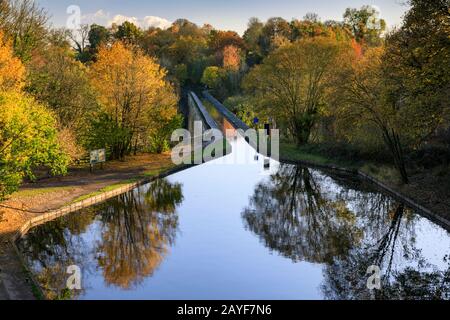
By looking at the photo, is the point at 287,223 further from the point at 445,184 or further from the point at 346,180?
the point at 346,180

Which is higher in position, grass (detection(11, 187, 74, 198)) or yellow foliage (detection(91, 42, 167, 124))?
yellow foliage (detection(91, 42, 167, 124))

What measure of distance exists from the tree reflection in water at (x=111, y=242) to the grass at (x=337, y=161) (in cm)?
1159

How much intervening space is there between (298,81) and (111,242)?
25114mm

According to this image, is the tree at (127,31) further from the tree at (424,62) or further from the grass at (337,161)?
the tree at (424,62)

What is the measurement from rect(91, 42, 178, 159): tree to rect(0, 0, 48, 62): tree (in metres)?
4.28

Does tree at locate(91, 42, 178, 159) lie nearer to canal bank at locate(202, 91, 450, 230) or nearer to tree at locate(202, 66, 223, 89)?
canal bank at locate(202, 91, 450, 230)

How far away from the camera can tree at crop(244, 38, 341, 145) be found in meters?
37.1

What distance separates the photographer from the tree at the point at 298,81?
37.1 m

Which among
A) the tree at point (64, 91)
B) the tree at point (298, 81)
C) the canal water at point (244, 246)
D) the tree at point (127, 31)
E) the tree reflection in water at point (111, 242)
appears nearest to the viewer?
the canal water at point (244, 246)

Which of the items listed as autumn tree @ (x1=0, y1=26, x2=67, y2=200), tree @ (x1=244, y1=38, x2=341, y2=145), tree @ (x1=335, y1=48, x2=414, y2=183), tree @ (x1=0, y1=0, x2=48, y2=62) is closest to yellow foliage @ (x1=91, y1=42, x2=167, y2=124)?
tree @ (x1=0, y1=0, x2=48, y2=62)

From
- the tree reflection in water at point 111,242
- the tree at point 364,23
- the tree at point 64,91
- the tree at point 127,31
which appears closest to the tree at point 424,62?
the tree reflection in water at point 111,242

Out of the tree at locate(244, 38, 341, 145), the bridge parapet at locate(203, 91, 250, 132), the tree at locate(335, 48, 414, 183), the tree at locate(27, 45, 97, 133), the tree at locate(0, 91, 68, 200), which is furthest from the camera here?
the bridge parapet at locate(203, 91, 250, 132)

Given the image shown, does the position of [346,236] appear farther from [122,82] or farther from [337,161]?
[122,82]

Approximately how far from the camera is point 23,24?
3197 cm
